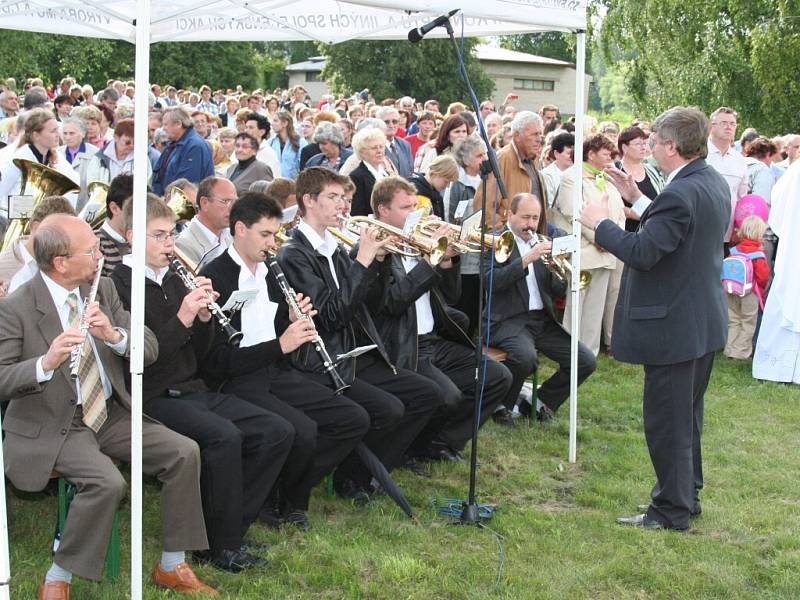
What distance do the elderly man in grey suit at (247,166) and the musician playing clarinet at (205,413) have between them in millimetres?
4568

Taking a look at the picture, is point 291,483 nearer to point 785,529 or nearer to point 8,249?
point 8,249

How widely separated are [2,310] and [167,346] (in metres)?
0.76

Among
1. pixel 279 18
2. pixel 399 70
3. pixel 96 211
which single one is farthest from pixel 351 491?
pixel 399 70

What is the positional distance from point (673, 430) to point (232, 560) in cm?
239

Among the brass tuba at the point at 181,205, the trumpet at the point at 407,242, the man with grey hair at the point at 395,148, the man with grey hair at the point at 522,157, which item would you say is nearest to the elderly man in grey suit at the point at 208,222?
the brass tuba at the point at 181,205

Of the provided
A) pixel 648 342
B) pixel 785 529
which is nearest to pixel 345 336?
pixel 648 342

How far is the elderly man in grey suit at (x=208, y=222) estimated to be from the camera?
6.15m

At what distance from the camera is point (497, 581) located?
4.75 m

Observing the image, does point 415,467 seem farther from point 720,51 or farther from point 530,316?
point 720,51

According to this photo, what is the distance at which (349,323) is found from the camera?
5781 mm

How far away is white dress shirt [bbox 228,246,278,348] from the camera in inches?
208

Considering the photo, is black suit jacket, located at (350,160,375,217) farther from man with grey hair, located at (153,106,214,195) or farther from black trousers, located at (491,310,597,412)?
black trousers, located at (491,310,597,412)

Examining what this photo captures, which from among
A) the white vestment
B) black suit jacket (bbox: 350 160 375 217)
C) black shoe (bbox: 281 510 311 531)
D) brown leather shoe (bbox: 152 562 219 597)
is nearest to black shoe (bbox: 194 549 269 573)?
brown leather shoe (bbox: 152 562 219 597)

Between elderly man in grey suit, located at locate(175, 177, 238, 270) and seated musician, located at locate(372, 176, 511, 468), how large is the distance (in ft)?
3.09
